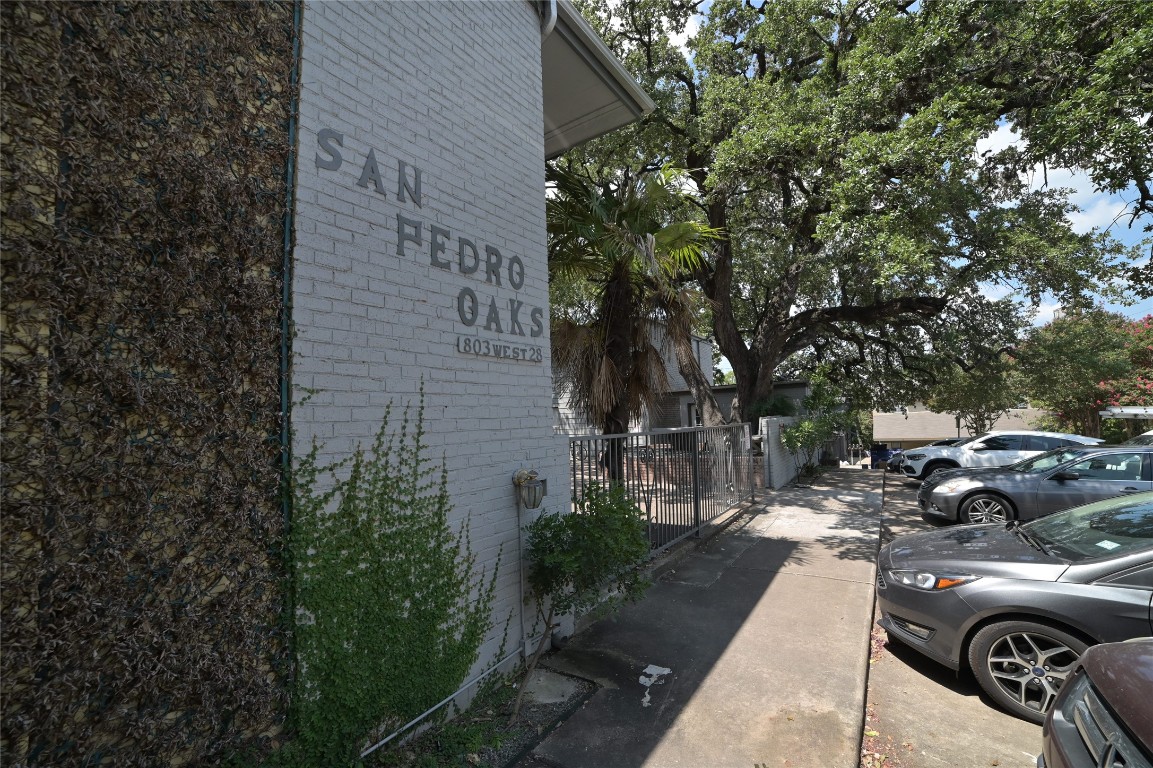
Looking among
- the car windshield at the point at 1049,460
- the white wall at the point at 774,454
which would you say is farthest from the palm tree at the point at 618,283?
the white wall at the point at 774,454

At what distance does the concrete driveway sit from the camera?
3.09 m

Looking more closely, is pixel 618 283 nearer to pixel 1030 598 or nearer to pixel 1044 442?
pixel 1030 598

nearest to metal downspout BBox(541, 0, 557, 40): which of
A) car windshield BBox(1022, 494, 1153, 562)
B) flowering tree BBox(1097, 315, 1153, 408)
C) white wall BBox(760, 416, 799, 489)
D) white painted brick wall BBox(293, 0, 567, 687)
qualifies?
white painted brick wall BBox(293, 0, 567, 687)

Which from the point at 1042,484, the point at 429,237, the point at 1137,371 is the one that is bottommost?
the point at 1042,484

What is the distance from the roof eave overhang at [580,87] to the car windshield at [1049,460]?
27.2 ft

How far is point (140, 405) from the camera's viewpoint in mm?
2033

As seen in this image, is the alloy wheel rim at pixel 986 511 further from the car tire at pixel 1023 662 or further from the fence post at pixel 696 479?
the car tire at pixel 1023 662

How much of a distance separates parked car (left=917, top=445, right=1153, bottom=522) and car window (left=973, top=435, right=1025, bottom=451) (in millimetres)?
5607

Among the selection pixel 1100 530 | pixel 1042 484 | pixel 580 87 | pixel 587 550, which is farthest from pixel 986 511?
pixel 580 87

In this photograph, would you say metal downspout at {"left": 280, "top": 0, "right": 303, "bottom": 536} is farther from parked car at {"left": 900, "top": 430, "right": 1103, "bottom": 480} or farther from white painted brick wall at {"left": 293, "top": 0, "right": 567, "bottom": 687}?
parked car at {"left": 900, "top": 430, "right": 1103, "bottom": 480}

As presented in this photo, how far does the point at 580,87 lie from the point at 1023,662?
6556 mm

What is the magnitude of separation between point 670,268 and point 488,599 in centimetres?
459

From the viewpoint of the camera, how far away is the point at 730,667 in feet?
13.3

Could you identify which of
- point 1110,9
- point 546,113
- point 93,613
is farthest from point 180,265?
point 1110,9
